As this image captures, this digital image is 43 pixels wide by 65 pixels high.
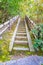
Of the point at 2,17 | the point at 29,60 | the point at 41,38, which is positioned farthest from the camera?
the point at 2,17

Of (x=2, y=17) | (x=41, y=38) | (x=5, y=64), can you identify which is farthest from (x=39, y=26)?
(x=2, y=17)

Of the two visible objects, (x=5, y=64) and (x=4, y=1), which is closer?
(x=5, y=64)

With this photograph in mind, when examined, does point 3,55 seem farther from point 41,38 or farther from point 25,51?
point 41,38

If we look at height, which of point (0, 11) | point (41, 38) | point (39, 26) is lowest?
point (41, 38)

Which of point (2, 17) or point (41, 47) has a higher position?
point (2, 17)

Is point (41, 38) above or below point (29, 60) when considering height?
above

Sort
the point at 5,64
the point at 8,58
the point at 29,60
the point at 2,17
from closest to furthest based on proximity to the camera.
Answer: the point at 5,64, the point at 29,60, the point at 8,58, the point at 2,17

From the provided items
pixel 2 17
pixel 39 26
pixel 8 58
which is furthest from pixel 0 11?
pixel 8 58

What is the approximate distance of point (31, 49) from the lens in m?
6.05

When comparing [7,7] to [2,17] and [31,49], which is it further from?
[31,49]

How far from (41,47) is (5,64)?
1.54m

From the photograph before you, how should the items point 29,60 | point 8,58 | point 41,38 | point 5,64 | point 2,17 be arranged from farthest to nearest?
point 2,17 < point 41,38 < point 8,58 < point 29,60 < point 5,64

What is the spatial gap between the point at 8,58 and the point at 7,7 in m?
7.25

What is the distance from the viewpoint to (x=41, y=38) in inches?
226
